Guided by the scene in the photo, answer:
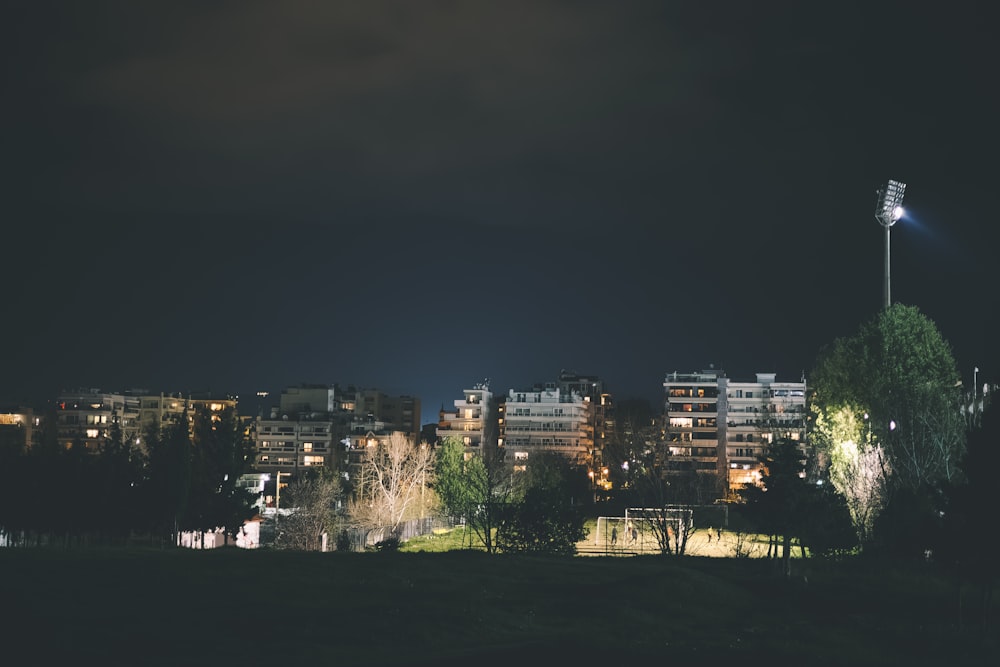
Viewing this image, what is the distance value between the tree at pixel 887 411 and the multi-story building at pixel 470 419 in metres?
94.8

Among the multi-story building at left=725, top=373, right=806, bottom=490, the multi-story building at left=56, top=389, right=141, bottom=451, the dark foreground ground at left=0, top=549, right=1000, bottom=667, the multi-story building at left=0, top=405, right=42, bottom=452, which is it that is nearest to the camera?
the dark foreground ground at left=0, top=549, right=1000, bottom=667

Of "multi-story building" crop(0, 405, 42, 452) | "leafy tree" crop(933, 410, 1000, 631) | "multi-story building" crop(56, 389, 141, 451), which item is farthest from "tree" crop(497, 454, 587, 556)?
"multi-story building" crop(0, 405, 42, 452)

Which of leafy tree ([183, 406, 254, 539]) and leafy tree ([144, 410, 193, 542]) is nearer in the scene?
leafy tree ([144, 410, 193, 542])

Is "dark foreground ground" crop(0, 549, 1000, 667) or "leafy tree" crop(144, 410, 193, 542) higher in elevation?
"leafy tree" crop(144, 410, 193, 542)

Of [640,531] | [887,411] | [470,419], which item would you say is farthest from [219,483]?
[470,419]

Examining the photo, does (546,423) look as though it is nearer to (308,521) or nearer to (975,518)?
(308,521)

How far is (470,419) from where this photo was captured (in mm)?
170125

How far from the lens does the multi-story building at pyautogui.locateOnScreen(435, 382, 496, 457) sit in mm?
168875

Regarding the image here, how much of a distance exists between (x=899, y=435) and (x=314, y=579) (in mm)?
40754

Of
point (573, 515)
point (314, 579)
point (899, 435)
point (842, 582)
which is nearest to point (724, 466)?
point (899, 435)

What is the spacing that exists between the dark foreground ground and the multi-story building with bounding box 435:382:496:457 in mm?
122205

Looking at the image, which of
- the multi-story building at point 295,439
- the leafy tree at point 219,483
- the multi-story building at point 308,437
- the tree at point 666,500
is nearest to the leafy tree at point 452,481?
the tree at point 666,500

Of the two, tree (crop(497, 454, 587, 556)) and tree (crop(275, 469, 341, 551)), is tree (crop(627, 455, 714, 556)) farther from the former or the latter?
tree (crop(275, 469, 341, 551))

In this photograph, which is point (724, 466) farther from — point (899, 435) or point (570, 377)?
Answer: point (899, 435)
